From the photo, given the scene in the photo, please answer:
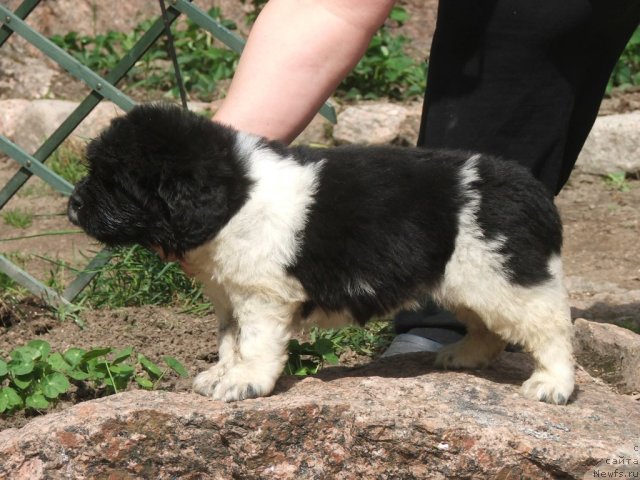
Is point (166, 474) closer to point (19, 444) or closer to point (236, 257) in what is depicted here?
point (19, 444)

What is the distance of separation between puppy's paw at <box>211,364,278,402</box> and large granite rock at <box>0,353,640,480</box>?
47 millimetres

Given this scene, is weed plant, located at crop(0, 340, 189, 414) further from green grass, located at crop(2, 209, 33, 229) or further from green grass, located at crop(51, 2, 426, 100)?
green grass, located at crop(51, 2, 426, 100)

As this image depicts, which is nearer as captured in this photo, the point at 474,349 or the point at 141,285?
the point at 474,349

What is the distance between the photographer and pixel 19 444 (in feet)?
9.99

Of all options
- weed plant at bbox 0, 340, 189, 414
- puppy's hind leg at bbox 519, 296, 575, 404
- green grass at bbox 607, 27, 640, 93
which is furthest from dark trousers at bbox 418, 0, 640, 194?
green grass at bbox 607, 27, 640, 93

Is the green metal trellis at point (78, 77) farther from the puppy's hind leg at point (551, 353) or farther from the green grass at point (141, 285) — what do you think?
the puppy's hind leg at point (551, 353)

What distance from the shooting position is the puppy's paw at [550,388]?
330 centimetres

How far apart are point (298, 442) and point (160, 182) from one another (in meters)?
0.88

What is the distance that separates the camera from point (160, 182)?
3045 millimetres

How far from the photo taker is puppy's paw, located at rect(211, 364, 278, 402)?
316 centimetres

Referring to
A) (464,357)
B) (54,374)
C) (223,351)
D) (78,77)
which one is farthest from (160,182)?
(78,77)

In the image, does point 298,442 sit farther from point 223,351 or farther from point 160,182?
point 160,182

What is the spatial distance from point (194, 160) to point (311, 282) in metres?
0.52

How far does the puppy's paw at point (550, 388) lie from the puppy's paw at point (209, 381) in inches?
39.5
